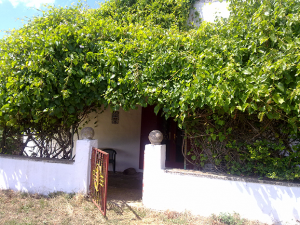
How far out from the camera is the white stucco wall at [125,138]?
7.12m

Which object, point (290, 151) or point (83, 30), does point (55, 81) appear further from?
point (290, 151)

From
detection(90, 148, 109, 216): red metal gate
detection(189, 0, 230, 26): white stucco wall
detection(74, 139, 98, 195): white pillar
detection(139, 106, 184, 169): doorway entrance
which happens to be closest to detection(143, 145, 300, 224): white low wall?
detection(90, 148, 109, 216): red metal gate

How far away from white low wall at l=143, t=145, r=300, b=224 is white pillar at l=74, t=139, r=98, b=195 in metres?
1.12

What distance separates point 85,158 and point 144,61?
2.13 meters

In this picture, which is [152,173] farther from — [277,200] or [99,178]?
[277,200]

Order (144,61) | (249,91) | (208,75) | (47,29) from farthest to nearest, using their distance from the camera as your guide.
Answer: (47,29) < (144,61) < (208,75) < (249,91)

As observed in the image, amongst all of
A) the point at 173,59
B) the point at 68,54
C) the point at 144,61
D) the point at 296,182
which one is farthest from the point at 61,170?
the point at 296,182

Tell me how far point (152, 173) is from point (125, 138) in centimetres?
327

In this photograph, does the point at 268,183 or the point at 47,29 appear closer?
the point at 268,183

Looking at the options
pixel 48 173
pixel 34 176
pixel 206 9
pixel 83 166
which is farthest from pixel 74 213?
pixel 206 9

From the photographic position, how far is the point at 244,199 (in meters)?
3.57

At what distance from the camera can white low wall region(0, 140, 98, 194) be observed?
4359 millimetres

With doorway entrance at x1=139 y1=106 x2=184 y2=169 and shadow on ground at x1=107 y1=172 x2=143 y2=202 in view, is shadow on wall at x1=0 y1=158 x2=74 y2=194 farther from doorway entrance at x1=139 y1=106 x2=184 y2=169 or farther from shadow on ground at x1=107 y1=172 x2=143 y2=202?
doorway entrance at x1=139 y1=106 x2=184 y2=169

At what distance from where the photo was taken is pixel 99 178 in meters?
3.91
